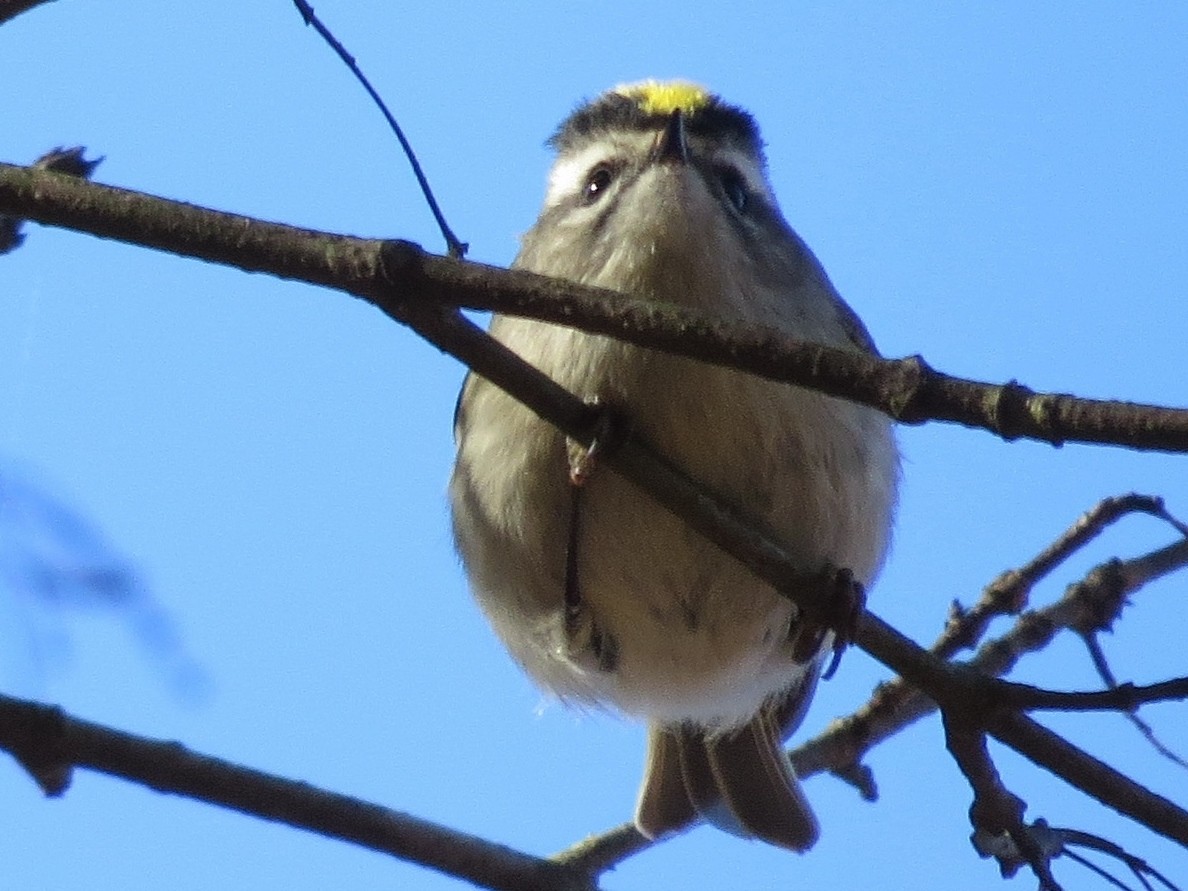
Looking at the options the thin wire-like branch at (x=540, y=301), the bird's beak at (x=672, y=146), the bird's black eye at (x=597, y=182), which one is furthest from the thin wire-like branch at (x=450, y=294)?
the bird's black eye at (x=597, y=182)

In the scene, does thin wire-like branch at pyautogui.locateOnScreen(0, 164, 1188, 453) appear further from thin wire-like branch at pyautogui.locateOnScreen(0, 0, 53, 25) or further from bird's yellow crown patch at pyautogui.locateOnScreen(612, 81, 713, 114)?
bird's yellow crown patch at pyautogui.locateOnScreen(612, 81, 713, 114)

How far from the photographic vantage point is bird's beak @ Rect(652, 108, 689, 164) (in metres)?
2.66

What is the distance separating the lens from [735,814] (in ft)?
10.8

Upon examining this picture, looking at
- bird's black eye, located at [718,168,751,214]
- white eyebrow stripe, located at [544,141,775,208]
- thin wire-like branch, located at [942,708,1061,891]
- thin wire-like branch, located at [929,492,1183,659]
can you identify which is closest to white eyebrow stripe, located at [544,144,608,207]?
white eyebrow stripe, located at [544,141,775,208]

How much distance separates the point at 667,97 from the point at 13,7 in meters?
1.45

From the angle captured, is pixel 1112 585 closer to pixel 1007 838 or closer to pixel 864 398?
pixel 1007 838

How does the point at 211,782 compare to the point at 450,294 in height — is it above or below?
below

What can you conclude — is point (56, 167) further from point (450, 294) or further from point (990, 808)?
point (990, 808)

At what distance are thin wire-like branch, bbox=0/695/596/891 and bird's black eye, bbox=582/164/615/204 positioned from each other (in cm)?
132

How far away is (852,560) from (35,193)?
1.52 metres

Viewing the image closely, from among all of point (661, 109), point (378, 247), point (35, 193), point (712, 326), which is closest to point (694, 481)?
point (712, 326)

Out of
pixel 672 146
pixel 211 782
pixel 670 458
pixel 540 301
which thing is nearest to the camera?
pixel 211 782

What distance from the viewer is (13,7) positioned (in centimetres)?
201

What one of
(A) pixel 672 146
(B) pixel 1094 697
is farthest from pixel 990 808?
(A) pixel 672 146
